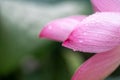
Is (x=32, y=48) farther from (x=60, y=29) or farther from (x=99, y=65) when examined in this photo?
(x=99, y=65)

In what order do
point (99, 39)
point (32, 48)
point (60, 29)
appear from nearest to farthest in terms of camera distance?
point (99, 39) → point (60, 29) → point (32, 48)

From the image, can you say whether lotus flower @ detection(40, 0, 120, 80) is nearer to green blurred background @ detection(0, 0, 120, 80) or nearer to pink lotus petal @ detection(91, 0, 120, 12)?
pink lotus petal @ detection(91, 0, 120, 12)

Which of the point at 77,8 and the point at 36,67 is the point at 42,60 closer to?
the point at 36,67

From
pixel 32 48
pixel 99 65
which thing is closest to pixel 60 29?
pixel 99 65

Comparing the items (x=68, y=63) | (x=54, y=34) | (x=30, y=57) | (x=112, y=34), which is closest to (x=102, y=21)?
(x=112, y=34)

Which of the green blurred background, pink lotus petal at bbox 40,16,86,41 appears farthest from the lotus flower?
the green blurred background
